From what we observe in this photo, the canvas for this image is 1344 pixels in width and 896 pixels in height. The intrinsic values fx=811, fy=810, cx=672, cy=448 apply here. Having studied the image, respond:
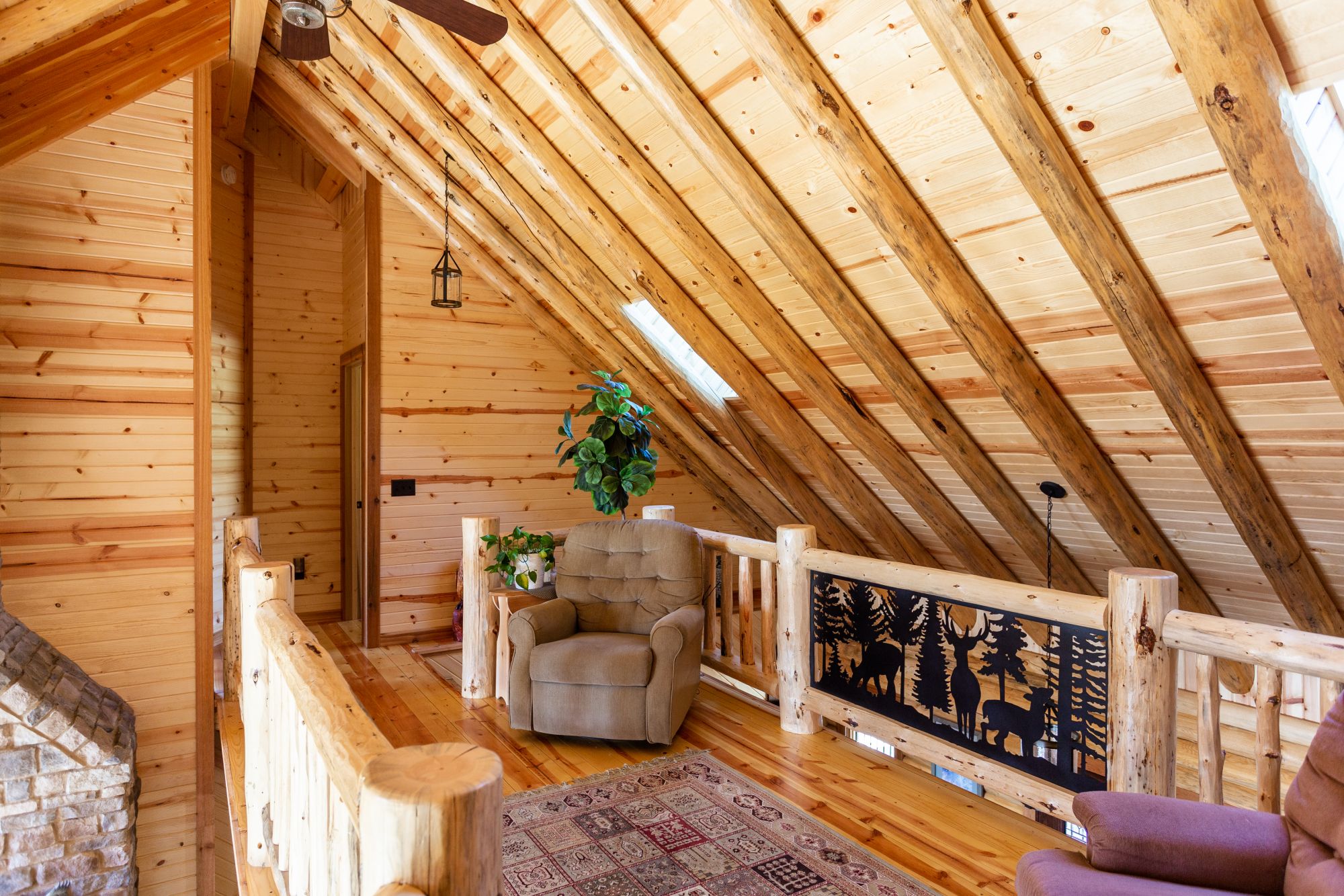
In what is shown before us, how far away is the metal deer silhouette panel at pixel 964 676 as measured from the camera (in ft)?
8.26

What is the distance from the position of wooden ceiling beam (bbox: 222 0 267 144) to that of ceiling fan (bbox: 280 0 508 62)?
5.68ft

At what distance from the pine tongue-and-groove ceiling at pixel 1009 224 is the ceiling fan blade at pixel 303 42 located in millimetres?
895

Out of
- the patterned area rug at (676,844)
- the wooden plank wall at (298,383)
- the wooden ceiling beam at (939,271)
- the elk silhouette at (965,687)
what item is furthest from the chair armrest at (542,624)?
the wooden plank wall at (298,383)

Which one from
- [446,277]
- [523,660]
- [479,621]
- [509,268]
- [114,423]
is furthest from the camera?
[509,268]

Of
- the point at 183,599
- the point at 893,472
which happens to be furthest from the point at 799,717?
the point at 183,599

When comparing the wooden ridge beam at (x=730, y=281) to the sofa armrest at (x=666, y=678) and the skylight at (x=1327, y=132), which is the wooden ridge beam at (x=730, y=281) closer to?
the sofa armrest at (x=666, y=678)

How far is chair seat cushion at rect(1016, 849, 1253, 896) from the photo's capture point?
1562 millimetres

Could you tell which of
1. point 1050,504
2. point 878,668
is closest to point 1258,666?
point 878,668

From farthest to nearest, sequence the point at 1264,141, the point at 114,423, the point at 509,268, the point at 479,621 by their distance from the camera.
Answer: the point at 509,268, the point at 479,621, the point at 114,423, the point at 1264,141

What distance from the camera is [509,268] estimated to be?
543 centimetres

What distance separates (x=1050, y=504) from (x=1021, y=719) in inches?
60.4

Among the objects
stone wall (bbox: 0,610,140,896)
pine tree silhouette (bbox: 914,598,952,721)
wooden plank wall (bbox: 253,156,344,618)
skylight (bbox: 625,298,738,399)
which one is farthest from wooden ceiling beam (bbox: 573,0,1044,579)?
wooden plank wall (bbox: 253,156,344,618)

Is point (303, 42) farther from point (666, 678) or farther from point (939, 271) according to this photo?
point (666, 678)

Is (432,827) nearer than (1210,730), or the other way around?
(432,827)
